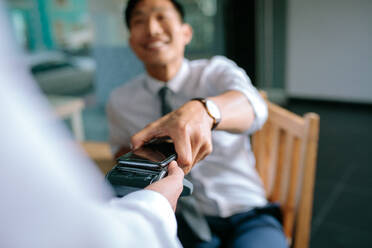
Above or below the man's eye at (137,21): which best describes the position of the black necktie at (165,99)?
below

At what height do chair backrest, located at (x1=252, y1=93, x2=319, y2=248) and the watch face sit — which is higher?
the watch face

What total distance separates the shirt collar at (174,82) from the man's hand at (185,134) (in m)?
0.50

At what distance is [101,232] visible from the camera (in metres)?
0.26

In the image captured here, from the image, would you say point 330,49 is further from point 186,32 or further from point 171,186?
point 171,186

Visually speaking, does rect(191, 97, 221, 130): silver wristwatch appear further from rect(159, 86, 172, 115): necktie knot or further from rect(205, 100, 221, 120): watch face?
rect(159, 86, 172, 115): necktie knot

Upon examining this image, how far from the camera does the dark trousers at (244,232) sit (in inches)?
33.2

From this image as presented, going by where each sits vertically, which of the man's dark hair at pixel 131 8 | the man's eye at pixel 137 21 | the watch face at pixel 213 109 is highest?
the man's dark hair at pixel 131 8

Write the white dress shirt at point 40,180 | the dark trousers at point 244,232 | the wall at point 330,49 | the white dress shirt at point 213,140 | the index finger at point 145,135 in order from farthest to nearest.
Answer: the wall at point 330,49
the white dress shirt at point 213,140
the dark trousers at point 244,232
the index finger at point 145,135
the white dress shirt at point 40,180

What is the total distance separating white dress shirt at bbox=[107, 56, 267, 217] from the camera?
3.13ft

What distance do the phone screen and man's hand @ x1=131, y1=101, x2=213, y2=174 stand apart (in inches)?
0.4

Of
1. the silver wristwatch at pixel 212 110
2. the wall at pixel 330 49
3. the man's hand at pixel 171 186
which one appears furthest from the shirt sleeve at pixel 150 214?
the wall at pixel 330 49

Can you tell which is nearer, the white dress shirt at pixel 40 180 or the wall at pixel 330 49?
the white dress shirt at pixel 40 180

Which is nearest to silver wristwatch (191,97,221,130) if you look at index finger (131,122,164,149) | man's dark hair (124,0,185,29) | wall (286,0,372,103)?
index finger (131,122,164,149)

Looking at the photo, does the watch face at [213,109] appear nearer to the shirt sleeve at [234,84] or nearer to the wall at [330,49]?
the shirt sleeve at [234,84]
